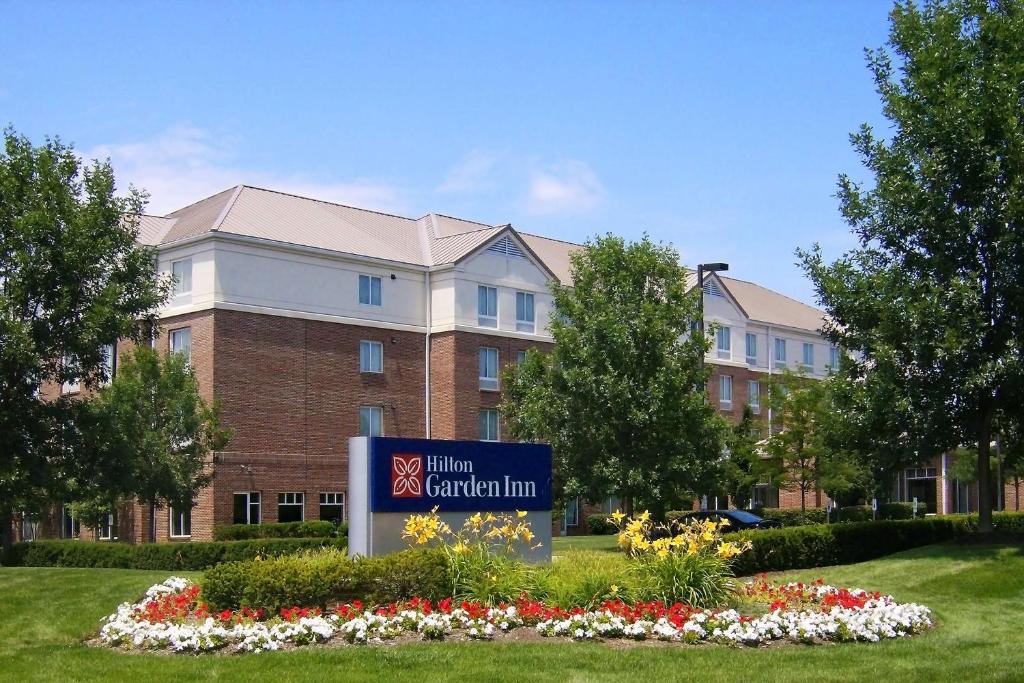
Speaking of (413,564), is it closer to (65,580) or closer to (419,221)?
(65,580)

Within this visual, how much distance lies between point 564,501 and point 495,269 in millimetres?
17309

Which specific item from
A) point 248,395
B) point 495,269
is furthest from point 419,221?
point 248,395

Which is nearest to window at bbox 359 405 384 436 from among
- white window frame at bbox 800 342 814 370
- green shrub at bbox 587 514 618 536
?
green shrub at bbox 587 514 618 536

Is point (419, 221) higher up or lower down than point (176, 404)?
higher up

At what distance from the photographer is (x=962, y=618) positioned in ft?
56.6

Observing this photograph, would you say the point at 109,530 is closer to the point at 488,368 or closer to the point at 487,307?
the point at 488,368

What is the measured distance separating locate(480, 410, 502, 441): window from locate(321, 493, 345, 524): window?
6.79 m

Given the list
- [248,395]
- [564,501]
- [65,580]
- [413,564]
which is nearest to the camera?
[413,564]

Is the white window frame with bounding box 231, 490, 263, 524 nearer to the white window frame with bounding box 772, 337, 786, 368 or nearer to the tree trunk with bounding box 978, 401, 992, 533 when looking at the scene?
the tree trunk with bounding box 978, 401, 992, 533

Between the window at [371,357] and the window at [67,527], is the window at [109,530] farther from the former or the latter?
the window at [371,357]

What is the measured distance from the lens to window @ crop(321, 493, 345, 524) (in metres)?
44.9

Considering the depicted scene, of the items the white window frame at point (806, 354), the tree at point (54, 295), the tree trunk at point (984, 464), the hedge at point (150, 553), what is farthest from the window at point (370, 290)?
the white window frame at point (806, 354)

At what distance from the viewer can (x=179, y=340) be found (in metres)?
43.4

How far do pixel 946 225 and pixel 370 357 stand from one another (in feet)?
88.1
